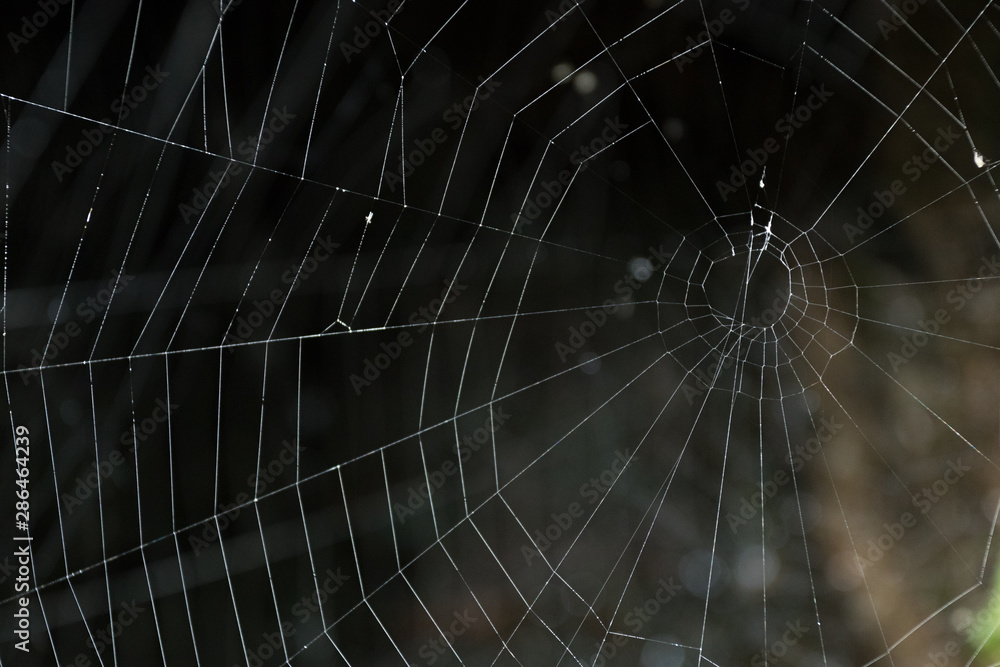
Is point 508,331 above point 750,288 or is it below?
below

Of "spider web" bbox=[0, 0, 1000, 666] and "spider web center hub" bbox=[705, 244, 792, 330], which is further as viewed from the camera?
"spider web center hub" bbox=[705, 244, 792, 330]

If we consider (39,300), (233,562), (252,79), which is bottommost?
(233,562)

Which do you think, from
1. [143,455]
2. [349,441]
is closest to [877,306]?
[349,441]

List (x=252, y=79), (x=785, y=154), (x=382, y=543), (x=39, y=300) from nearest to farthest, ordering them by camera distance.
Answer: (x=39, y=300) → (x=252, y=79) → (x=785, y=154) → (x=382, y=543)

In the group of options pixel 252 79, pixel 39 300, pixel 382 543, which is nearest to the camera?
pixel 39 300

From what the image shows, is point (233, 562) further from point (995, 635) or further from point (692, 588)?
point (995, 635)

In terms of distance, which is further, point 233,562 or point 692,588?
point 692,588

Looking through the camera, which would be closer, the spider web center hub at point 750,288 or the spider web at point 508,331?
the spider web at point 508,331

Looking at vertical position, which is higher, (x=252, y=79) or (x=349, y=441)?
(x=252, y=79)
